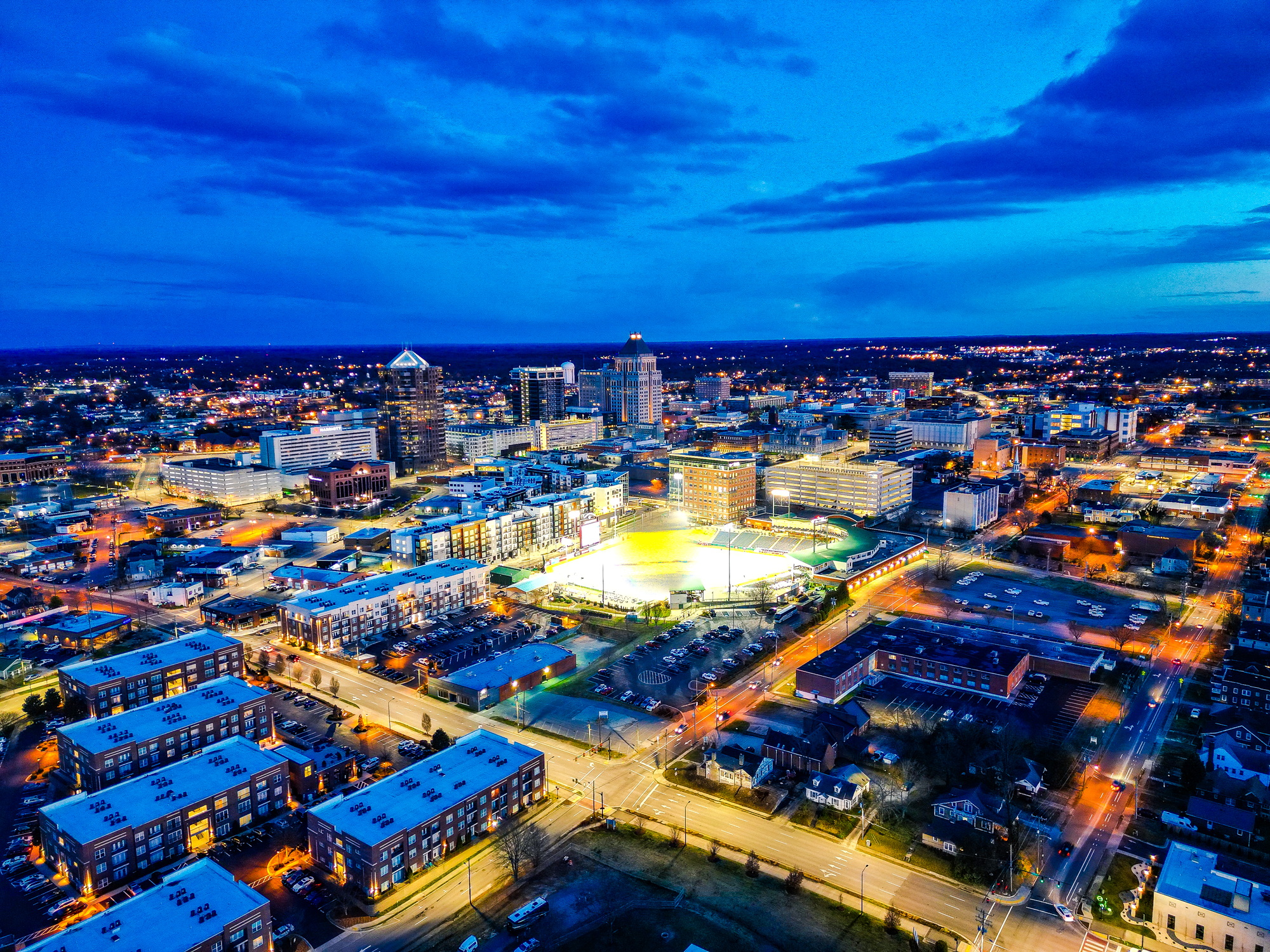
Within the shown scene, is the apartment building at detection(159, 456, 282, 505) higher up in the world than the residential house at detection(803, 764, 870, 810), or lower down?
higher up

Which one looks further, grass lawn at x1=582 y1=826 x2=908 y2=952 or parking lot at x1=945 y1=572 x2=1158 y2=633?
parking lot at x1=945 y1=572 x2=1158 y2=633

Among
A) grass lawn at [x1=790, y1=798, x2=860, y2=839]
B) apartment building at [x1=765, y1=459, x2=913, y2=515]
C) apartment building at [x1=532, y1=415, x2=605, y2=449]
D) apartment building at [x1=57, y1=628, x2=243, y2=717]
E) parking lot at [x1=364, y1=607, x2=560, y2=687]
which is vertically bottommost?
grass lawn at [x1=790, y1=798, x2=860, y2=839]

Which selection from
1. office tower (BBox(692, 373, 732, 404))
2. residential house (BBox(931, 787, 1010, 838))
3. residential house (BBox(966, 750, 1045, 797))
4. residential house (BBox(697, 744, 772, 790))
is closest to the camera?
residential house (BBox(931, 787, 1010, 838))

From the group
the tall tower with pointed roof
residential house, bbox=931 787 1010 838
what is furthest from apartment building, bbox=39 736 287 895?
the tall tower with pointed roof

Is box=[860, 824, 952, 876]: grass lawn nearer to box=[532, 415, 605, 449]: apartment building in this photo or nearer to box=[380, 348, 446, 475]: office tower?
box=[380, 348, 446, 475]: office tower

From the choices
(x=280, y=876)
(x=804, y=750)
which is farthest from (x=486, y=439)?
(x=280, y=876)

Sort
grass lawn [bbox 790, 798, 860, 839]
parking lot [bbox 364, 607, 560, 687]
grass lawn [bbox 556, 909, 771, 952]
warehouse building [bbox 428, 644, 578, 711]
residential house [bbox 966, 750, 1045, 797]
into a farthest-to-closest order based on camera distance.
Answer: parking lot [bbox 364, 607, 560, 687]
warehouse building [bbox 428, 644, 578, 711]
residential house [bbox 966, 750, 1045, 797]
grass lawn [bbox 790, 798, 860, 839]
grass lawn [bbox 556, 909, 771, 952]

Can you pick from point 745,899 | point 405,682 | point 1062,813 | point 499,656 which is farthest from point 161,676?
point 1062,813
